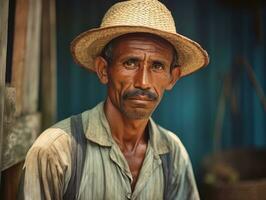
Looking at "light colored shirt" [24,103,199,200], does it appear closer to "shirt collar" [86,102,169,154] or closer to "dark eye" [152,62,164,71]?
"shirt collar" [86,102,169,154]

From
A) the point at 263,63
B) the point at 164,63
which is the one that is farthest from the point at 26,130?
the point at 263,63

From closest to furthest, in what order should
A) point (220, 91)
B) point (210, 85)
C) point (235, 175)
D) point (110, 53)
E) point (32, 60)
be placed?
point (110, 53), point (32, 60), point (235, 175), point (210, 85), point (220, 91)

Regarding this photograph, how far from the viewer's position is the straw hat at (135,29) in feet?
4.42

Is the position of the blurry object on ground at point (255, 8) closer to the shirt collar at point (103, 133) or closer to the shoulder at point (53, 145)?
the shirt collar at point (103, 133)

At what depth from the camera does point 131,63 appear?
1.38 metres

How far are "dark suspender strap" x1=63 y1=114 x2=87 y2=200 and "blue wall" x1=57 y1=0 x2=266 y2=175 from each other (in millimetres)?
1028

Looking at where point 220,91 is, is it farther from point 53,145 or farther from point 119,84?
point 53,145

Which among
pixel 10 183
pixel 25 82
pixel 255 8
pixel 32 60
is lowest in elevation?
pixel 10 183

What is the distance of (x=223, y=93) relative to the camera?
3311 mm

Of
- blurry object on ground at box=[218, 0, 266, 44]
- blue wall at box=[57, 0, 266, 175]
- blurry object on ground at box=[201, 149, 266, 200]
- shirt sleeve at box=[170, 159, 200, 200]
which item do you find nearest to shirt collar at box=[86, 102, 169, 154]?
shirt sleeve at box=[170, 159, 200, 200]

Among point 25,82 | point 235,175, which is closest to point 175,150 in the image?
point 25,82

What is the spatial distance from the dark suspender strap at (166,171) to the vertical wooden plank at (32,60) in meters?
0.72

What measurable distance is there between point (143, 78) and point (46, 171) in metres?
0.45

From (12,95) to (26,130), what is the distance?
48 centimetres
